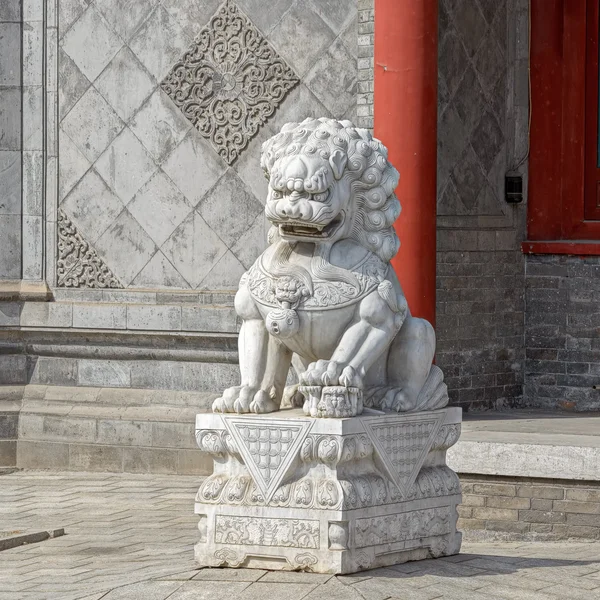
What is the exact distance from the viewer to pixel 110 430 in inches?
390

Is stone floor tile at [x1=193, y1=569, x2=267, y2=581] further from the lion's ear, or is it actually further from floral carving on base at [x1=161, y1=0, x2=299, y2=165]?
floral carving on base at [x1=161, y1=0, x2=299, y2=165]

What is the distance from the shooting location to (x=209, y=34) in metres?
9.86

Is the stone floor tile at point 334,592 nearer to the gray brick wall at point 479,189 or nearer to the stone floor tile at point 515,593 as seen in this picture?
the stone floor tile at point 515,593

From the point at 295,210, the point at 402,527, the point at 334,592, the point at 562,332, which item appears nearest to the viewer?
the point at 334,592

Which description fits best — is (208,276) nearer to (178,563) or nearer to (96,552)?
(96,552)

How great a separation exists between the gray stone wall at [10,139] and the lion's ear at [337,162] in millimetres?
4822

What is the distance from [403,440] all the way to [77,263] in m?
4.66

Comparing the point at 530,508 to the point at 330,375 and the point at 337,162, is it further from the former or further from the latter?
the point at 337,162

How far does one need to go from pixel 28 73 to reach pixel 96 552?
4158 millimetres

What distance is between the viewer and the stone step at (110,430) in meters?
9.69

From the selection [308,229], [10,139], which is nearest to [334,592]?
[308,229]

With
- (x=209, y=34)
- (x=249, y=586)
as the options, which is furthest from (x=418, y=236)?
(x=249, y=586)

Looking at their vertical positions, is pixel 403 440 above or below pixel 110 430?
above

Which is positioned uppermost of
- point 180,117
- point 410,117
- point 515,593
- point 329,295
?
point 180,117
